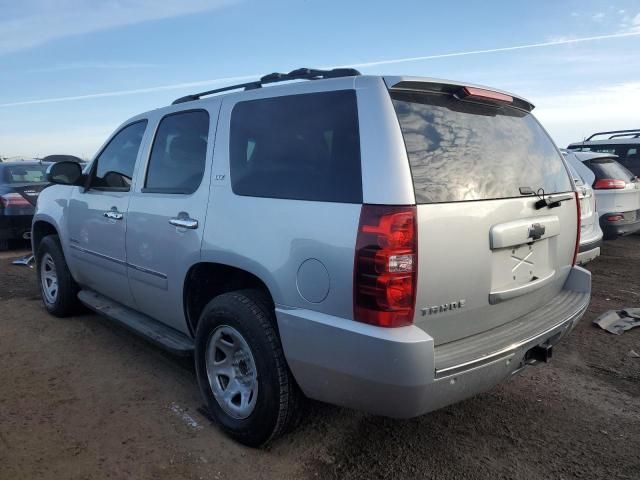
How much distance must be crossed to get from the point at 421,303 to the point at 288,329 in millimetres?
645

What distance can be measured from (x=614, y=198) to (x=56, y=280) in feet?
23.4

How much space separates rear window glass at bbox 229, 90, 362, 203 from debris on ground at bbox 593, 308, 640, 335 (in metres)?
3.53

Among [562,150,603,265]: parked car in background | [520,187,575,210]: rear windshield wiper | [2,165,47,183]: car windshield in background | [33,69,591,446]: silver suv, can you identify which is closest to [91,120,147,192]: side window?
[33,69,591,446]: silver suv

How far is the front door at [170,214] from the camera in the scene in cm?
307

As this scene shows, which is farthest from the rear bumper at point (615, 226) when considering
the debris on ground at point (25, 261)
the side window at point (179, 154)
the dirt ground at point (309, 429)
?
the debris on ground at point (25, 261)

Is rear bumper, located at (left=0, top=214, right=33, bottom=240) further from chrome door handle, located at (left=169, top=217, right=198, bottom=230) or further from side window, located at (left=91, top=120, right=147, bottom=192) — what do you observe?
chrome door handle, located at (left=169, top=217, right=198, bottom=230)

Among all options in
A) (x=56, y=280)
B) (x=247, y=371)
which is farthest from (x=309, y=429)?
(x=56, y=280)

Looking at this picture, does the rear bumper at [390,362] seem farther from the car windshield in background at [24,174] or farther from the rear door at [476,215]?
the car windshield in background at [24,174]

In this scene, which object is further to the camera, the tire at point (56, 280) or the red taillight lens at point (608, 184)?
the red taillight lens at point (608, 184)

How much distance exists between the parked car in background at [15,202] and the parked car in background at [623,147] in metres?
9.81

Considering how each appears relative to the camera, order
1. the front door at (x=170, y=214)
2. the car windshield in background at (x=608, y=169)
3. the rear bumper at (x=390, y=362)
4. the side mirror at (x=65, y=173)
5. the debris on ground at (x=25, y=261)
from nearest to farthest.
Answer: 1. the rear bumper at (x=390, y=362)
2. the front door at (x=170, y=214)
3. the side mirror at (x=65, y=173)
4. the car windshield in background at (x=608, y=169)
5. the debris on ground at (x=25, y=261)

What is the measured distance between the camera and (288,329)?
2.42 meters

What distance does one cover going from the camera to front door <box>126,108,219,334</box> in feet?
10.1

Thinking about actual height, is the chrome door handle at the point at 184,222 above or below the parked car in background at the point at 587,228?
above
